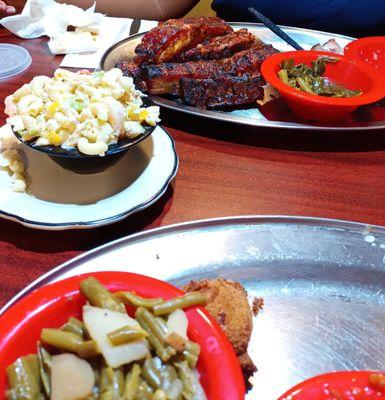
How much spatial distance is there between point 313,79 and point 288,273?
97 centimetres

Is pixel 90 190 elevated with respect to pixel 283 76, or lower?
lower

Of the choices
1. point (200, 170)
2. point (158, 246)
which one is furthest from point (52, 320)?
point (200, 170)

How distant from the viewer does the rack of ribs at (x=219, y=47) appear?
6.63 feet

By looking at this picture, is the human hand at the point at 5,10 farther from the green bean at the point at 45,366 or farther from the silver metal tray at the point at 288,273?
the green bean at the point at 45,366

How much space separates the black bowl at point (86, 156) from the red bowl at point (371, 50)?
4.08ft

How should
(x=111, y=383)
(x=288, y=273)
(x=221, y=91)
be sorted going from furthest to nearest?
1. (x=221, y=91)
2. (x=288, y=273)
3. (x=111, y=383)

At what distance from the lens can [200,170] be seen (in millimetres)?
1604

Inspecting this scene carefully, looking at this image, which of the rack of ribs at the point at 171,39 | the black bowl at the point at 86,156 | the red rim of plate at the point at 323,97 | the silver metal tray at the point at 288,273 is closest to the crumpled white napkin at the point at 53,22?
the rack of ribs at the point at 171,39

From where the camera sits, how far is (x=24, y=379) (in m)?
0.78

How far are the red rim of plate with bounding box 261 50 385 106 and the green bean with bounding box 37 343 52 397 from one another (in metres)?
1.25

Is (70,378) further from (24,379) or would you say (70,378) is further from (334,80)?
(334,80)

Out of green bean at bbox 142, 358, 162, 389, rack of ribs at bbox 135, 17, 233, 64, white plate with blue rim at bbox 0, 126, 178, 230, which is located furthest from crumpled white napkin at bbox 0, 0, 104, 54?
green bean at bbox 142, 358, 162, 389

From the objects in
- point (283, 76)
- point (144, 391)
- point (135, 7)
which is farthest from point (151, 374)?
point (135, 7)

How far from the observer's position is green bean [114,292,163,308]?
855 millimetres
